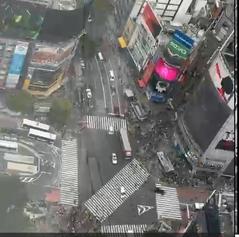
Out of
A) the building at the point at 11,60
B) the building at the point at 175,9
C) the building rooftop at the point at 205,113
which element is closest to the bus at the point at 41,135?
the building at the point at 11,60

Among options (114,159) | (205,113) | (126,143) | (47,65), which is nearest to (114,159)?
(114,159)

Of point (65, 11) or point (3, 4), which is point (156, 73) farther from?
point (3, 4)

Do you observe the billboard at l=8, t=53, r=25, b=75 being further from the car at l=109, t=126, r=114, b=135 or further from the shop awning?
the shop awning

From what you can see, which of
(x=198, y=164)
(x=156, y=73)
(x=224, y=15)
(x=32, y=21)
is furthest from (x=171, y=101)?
(x=32, y=21)

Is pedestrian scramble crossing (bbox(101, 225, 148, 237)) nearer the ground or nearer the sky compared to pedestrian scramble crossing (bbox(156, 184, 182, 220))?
nearer the ground

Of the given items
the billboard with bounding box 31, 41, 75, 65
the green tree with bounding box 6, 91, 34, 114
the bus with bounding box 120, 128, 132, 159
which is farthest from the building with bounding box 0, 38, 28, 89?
the bus with bounding box 120, 128, 132, 159

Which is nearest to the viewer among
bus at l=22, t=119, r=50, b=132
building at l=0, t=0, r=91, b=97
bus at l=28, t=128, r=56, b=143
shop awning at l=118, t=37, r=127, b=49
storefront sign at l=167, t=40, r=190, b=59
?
building at l=0, t=0, r=91, b=97

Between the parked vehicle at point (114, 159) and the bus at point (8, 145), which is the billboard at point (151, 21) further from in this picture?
the bus at point (8, 145)
